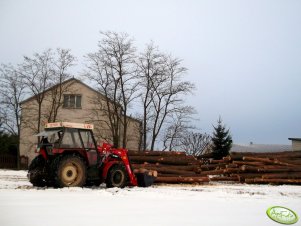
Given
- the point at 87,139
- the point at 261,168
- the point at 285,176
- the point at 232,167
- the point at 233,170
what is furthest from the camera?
the point at 232,167

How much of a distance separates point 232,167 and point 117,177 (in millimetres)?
8879

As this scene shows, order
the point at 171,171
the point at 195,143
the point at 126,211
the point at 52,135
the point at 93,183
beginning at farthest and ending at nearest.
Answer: the point at 195,143
the point at 171,171
the point at 93,183
the point at 52,135
the point at 126,211

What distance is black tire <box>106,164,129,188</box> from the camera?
14.1 meters

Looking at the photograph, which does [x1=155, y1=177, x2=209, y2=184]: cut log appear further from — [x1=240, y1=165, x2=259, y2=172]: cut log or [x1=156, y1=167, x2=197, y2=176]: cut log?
[x1=240, y1=165, x2=259, y2=172]: cut log

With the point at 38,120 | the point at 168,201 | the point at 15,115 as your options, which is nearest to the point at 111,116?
the point at 38,120

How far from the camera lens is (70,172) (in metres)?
13.0

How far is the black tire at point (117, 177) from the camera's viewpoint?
14125 millimetres

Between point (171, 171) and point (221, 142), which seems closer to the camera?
point (171, 171)

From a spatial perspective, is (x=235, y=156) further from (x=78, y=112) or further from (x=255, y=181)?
(x=78, y=112)

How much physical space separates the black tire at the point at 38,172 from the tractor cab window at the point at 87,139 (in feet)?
5.21

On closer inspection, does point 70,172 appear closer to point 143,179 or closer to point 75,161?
point 75,161

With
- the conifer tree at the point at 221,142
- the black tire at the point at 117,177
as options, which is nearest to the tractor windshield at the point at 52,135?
the black tire at the point at 117,177

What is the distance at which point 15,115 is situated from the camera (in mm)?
36656

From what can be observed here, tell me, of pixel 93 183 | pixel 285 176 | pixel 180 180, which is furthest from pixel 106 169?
pixel 285 176
